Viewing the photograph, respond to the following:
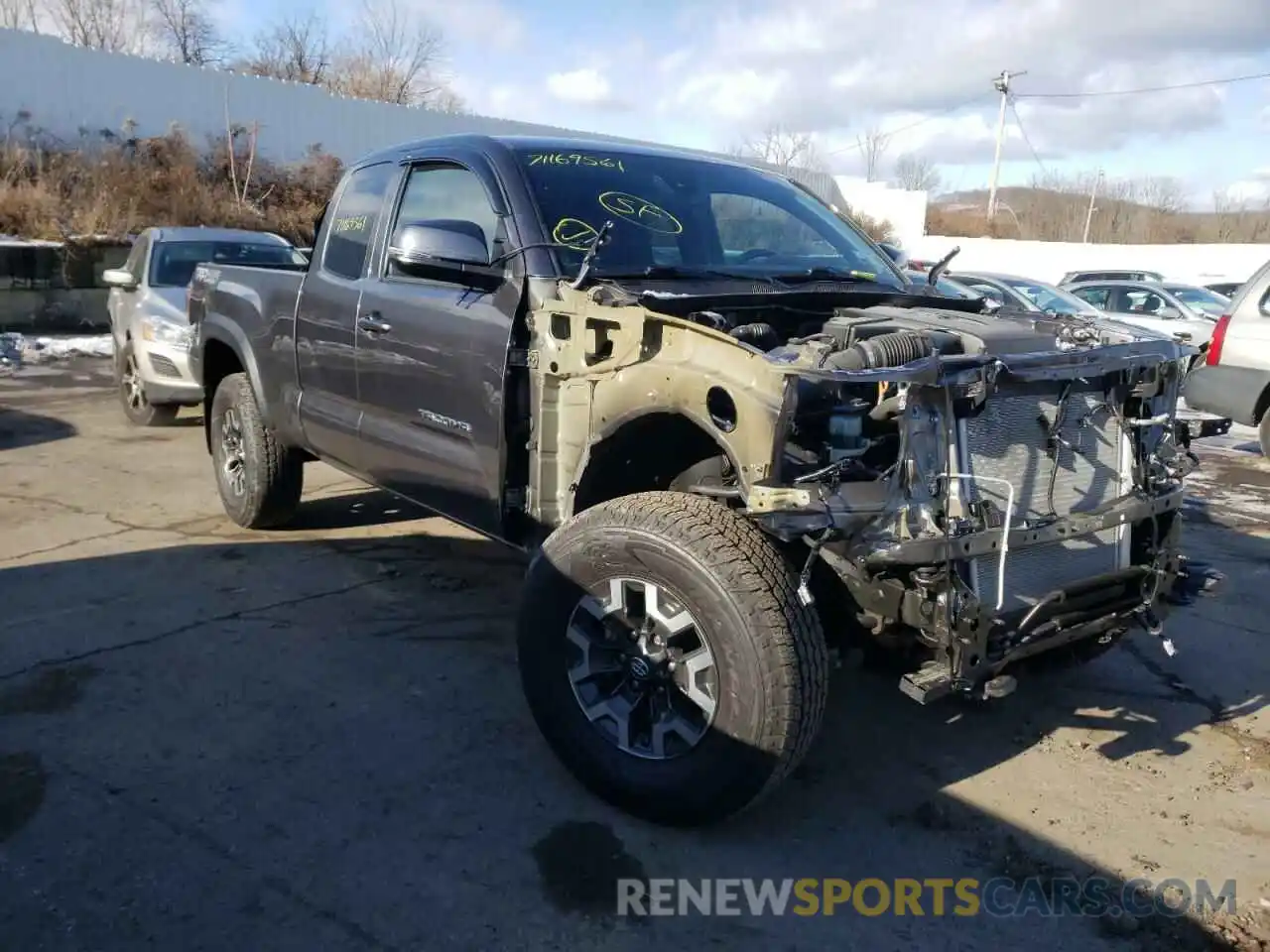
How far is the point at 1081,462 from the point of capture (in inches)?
134

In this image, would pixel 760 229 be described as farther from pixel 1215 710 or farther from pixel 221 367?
pixel 221 367

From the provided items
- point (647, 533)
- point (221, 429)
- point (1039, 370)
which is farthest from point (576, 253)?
point (221, 429)

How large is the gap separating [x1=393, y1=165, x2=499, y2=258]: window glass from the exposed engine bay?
1.02m

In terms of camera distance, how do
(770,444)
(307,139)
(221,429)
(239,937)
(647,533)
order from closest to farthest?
1. (239,937)
2. (770,444)
3. (647,533)
4. (221,429)
5. (307,139)

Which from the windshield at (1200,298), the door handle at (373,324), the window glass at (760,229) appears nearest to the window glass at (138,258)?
the door handle at (373,324)

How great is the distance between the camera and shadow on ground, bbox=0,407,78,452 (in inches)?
337

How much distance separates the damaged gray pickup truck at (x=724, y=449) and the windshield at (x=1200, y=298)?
1310cm

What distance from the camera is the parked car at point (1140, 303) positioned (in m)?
14.5

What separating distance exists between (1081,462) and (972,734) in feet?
3.67

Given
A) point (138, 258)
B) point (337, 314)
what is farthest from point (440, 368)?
point (138, 258)

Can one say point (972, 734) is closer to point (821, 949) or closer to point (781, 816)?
point (781, 816)

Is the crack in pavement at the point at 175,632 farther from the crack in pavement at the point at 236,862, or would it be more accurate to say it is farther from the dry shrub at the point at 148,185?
the dry shrub at the point at 148,185

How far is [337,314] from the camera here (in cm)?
476

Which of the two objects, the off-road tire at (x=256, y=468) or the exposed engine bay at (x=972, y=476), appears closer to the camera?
the exposed engine bay at (x=972, y=476)
